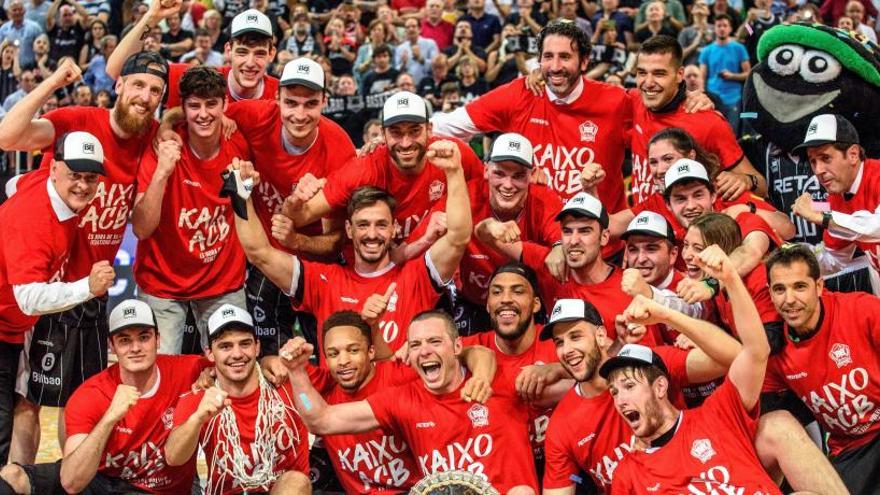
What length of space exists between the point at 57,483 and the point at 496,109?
3.85 m

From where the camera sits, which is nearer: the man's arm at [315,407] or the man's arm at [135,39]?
the man's arm at [315,407]

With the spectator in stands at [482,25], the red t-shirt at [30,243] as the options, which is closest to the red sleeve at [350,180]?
the red t-shirt at [30,243]

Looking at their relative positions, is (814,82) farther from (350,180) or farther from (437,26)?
(437,26)

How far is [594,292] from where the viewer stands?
25.3 feet

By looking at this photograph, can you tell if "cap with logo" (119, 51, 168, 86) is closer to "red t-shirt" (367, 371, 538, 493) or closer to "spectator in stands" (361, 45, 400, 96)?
"red t-shirt" (367, 371, 538, 493)

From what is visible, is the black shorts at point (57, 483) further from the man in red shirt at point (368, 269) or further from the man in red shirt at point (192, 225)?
the man in red shirt at point (368, 269)

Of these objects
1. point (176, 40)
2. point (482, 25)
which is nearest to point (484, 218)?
point (482, 25)

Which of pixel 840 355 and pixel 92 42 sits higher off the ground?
pixel 92 42

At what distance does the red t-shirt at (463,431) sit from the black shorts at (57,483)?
166 centimetres

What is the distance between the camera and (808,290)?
6.90 metres

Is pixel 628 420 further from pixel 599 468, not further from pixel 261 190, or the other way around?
pixel 261 190

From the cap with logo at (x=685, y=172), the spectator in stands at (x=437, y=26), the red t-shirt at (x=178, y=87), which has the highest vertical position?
the spectator in stands at (x=437, y=26)

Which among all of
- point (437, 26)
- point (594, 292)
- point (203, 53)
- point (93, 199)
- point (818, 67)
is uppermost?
point (437, 26)

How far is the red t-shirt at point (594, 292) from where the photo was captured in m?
7.63
